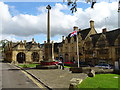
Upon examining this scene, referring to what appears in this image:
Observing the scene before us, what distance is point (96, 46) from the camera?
45.8 m

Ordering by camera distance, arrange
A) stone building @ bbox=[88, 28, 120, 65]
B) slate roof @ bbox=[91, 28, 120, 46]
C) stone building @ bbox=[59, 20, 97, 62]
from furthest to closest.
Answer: stone building @ bbox=[59, 20, 97, 62]
slate roof @ bbox=[91, 28, 120, 46]
stone building @ bbox=[88, 28, 120, 65]

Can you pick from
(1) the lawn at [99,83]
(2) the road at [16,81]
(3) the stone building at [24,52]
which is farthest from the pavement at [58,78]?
(3) the stone building at [24,52]

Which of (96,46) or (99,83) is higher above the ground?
(96,46)

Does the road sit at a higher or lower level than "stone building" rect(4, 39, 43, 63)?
lower

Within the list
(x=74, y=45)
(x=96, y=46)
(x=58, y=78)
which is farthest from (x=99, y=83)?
(x=74, y=45)

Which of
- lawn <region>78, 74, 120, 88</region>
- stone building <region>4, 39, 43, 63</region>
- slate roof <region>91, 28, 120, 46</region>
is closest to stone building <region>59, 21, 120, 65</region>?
slate roof <region>91, 28, 120, 46</region>

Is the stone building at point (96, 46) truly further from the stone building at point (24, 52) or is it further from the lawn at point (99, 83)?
the lawn at point (99, 83)

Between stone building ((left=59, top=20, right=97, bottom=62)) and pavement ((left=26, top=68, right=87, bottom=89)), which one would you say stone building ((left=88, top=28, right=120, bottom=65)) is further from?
pavement ((left=26, top=68, right=87, bottom=89))

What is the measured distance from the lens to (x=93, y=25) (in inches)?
2116

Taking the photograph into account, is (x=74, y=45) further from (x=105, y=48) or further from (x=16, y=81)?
(x=16, y=81)

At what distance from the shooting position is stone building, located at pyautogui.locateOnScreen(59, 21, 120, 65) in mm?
40438

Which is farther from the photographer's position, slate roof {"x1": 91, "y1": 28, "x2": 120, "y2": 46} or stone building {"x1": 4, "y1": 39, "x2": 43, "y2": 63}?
stone building {"x1": 4, "y1": 39, "x2": 43, "y2": 63}

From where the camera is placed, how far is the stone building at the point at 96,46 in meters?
40.4

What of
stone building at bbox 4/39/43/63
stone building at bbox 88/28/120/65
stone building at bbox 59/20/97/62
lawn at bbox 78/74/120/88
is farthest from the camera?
stone building at bbox 4/39/43/63
